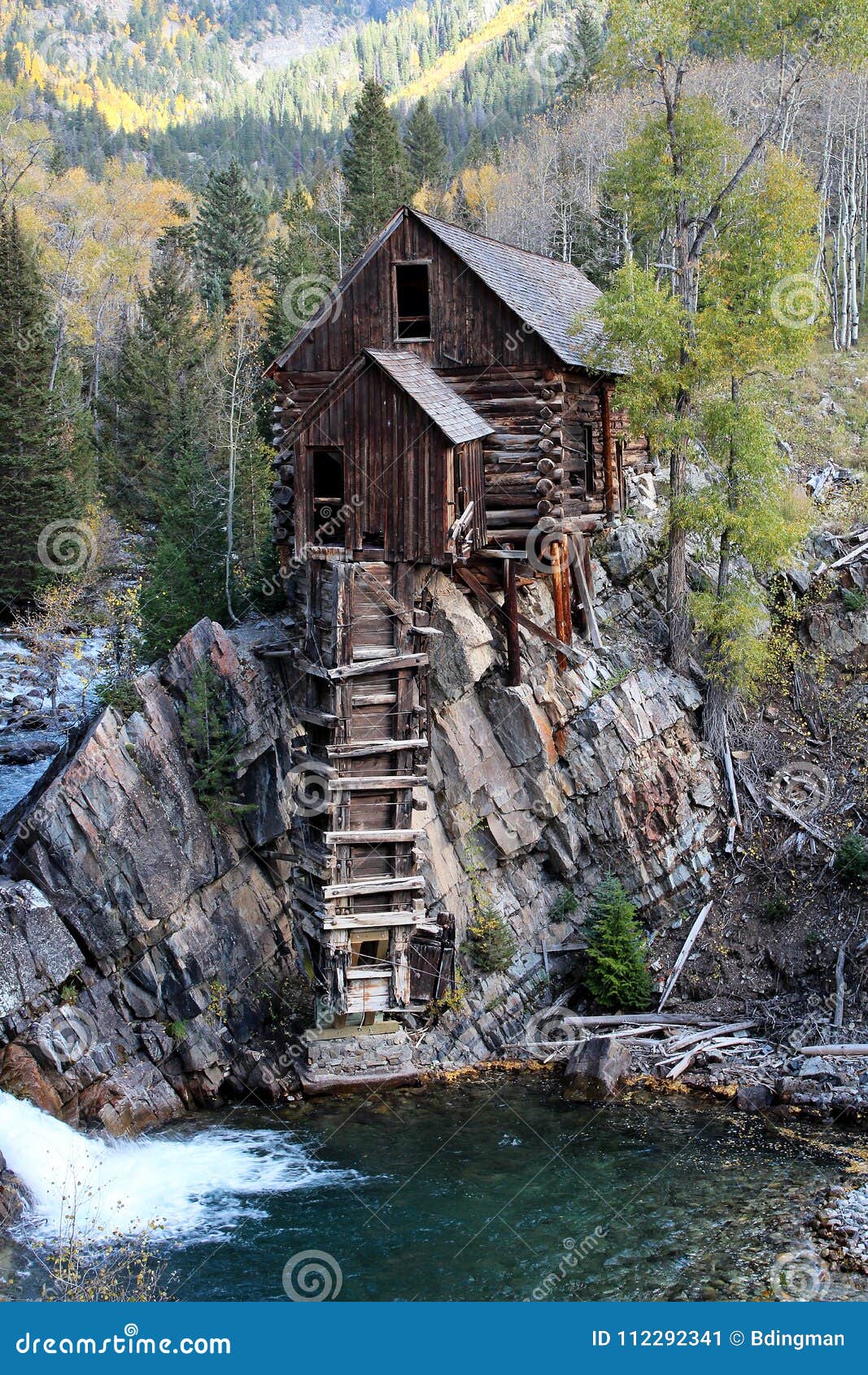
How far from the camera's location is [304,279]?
37844 mm

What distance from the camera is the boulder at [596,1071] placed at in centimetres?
2198

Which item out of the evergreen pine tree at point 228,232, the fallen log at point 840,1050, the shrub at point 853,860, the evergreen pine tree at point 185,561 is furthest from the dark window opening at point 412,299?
the evergreen pine tree at point 228,232

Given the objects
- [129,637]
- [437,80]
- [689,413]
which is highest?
[437,80]

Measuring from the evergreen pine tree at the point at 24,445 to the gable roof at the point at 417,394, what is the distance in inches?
471

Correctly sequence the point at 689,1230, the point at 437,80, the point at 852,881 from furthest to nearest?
1. the point at 437,80
2. the point at 852,881
3. the point at 689,1230

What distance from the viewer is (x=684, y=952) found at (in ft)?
82.9

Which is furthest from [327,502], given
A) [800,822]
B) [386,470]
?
[800,822]

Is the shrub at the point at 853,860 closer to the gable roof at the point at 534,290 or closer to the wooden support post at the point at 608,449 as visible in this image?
the wooden support post at the point at 608,449

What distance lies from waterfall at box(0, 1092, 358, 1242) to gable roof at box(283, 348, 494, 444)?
1299 cm

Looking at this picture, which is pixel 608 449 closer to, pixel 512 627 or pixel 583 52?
pixel 512 627

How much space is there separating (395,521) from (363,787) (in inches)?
203

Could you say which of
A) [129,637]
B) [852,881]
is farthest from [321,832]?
[852,881]

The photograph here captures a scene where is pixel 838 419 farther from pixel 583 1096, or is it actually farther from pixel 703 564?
pixel 583 1096

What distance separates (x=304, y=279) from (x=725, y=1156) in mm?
28718
